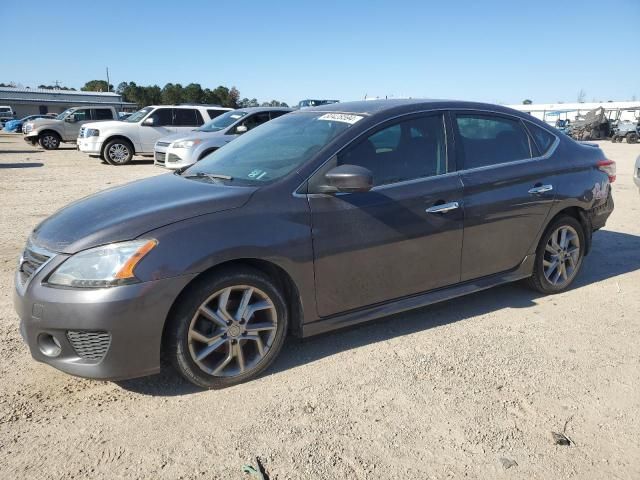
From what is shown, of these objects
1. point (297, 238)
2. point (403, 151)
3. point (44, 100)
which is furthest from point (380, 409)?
point (44, 100)

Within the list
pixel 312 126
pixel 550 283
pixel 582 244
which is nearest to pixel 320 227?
pixel 312 126

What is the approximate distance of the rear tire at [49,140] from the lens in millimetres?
22641

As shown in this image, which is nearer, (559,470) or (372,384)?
(559,470)

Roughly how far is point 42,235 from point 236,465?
1.78 metres

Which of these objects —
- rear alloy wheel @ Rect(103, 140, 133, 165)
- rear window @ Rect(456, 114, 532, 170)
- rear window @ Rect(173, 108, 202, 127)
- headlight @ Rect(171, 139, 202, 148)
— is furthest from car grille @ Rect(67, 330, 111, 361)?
rear alloy wheel @ Rect(103, 140, 133, 165)

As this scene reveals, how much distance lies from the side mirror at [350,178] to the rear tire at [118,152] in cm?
1463

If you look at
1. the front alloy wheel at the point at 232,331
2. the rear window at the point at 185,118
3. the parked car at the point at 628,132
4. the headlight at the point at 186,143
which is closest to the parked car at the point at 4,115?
the rear window at the point at 185,118

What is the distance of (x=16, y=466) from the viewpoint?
7.75ft

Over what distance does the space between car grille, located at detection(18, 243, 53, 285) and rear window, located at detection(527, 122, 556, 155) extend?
12.4 ft

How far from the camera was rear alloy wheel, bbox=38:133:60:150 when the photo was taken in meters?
22.7

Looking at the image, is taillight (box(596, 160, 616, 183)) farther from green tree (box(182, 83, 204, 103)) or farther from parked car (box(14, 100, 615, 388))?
green tree (box(182, 83, 204, 103))

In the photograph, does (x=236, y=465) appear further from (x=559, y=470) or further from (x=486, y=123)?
(x=486, y=123)

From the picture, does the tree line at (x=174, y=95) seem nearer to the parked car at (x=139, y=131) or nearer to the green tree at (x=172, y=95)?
the green tree at (x=172, y=95)

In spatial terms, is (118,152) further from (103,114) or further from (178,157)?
(178,157)
